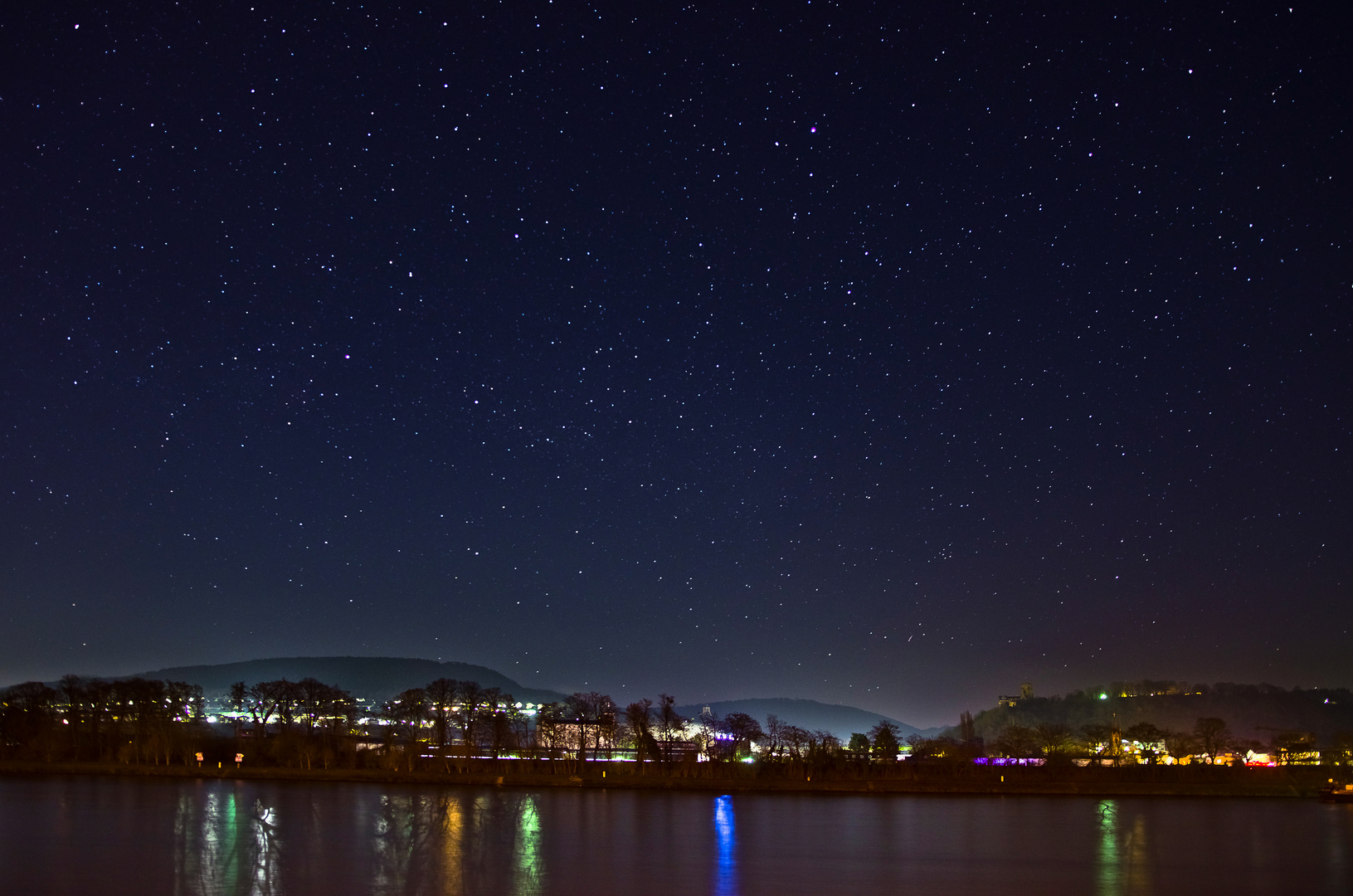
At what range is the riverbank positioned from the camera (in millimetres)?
56562

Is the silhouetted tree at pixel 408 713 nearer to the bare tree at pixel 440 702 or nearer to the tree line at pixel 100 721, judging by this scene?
the bare tree at pixel 440 702

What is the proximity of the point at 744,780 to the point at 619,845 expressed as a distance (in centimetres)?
3157

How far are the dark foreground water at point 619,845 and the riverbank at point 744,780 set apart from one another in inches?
309

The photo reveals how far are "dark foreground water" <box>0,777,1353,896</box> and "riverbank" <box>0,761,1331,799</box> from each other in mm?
7844

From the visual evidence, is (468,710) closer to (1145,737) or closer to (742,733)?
(742,733)

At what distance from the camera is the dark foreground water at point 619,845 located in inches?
899

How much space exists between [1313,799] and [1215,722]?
3164cm

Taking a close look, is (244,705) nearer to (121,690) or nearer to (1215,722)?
(121,690)

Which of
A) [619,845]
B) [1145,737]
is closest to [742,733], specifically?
[1145,737]


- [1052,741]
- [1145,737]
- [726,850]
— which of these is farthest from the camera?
[1145,737]

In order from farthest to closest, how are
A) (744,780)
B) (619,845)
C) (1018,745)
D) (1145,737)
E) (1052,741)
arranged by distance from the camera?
1. (1145,737)
2. (1018,745)
3. (1052,741)
4. (744,780)
5. (619,845)

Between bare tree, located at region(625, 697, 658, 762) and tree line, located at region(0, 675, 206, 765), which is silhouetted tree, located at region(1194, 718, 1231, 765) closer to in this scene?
bare tree, located at region(625, 697, 658, 762)

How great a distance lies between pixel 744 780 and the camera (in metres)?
59.8

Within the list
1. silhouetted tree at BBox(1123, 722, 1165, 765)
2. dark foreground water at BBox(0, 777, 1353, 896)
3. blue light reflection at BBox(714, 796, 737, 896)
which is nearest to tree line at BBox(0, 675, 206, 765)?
dark foreground water at BBox(0, 777, 1353, 896)
